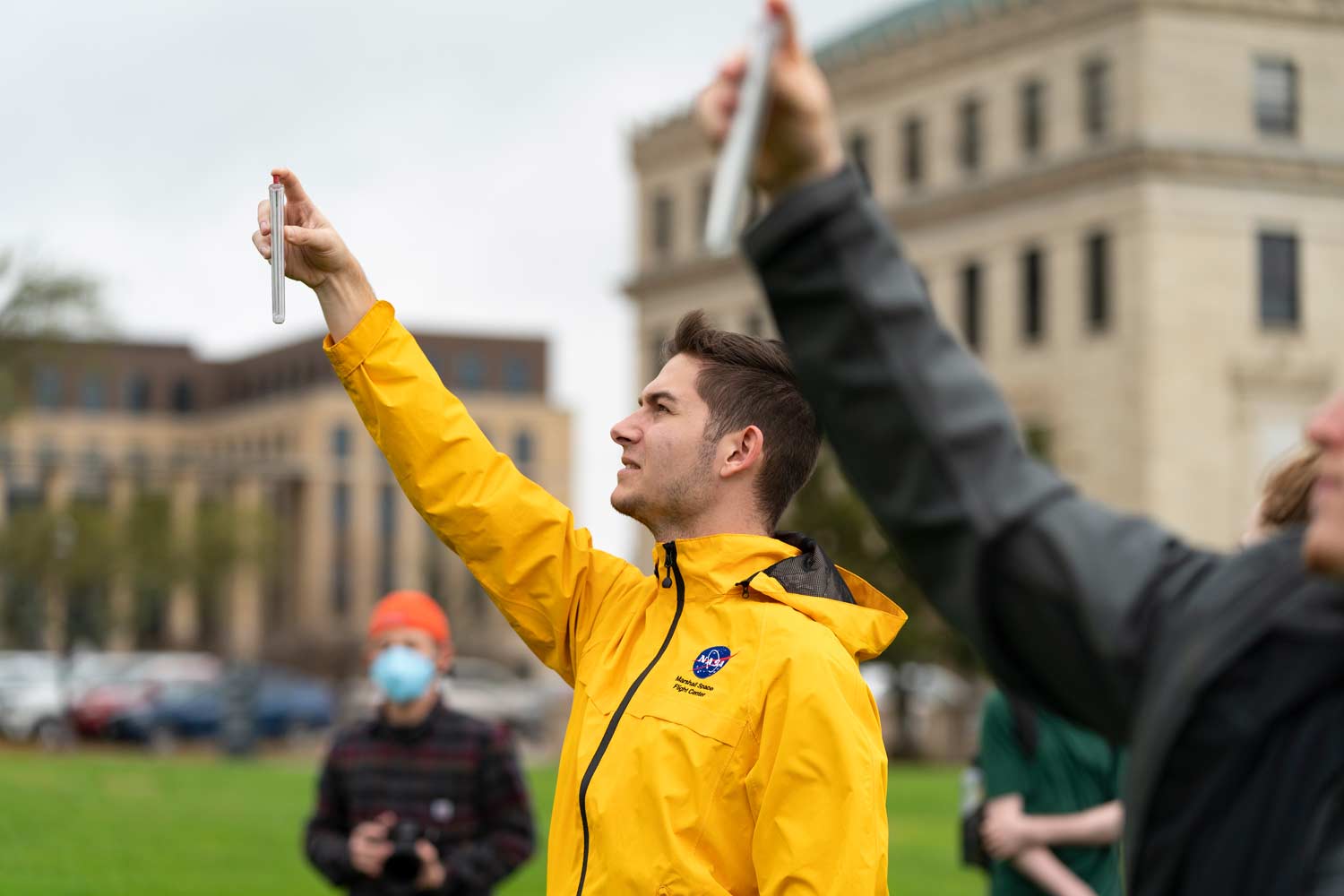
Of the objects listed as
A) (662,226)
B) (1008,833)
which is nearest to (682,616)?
(1008,833)

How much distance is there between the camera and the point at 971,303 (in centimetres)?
6400

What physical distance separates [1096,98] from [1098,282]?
5.22 m

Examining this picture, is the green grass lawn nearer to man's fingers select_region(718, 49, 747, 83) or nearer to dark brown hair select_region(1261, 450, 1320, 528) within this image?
dark brown hair select_region(1261, 450, 1320, 528)

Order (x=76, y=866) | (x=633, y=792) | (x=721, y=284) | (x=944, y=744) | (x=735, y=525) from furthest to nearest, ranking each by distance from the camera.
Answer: (x=721, y=284) → (x=944, y=744) → (x=76, y=866) → (x=735, y=525) → (x=633, y=792)

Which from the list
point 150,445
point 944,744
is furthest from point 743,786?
point 150,445

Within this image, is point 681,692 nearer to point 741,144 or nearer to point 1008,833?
point 741,144

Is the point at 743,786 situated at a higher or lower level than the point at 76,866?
higher

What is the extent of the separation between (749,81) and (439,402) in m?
1.82

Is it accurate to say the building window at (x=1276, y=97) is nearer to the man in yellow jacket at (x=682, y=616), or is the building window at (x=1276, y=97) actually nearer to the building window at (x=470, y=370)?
the man in yellow jacket at (x=682, y=616)

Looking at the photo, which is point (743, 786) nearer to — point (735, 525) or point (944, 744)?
point (735, 525)

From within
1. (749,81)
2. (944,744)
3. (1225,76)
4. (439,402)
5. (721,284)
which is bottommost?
(944,744)

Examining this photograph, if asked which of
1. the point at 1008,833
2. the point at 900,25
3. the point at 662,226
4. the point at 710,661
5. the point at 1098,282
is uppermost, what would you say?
the point at 900,25

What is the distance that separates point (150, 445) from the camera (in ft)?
413

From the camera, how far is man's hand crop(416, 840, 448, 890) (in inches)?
246
